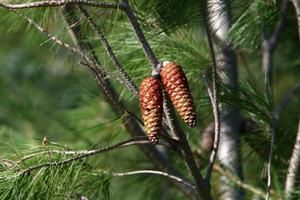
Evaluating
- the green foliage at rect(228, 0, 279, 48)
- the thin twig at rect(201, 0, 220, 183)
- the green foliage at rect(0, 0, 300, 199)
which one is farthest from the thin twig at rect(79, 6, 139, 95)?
the green foliage at rect(228, 0, 279, 48)

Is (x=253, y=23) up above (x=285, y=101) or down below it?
above

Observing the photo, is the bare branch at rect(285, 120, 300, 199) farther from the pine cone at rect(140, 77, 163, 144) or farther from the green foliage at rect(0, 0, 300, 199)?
the pine cone at rect(140, 77, 163, 144)

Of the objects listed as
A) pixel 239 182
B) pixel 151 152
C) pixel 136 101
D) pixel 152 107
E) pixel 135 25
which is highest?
pixel 135 25

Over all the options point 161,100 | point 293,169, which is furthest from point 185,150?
point 293,169

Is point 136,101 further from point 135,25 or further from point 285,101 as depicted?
point 135,25

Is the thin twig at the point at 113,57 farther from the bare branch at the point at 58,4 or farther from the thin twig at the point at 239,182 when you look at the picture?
the thin twig at the point at 239,182

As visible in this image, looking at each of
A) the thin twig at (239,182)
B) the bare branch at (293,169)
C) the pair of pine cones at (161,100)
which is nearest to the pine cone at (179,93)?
the pair of pine cones at (161,100)
